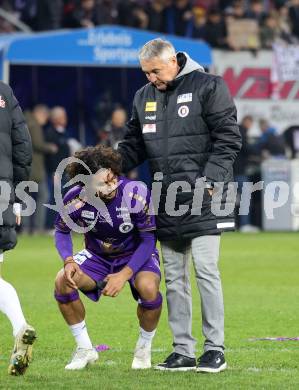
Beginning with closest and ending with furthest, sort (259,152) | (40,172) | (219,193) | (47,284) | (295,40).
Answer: (219,193), (47,284), (40,172), (259,152), (295,40)

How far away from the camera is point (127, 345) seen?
9406mm

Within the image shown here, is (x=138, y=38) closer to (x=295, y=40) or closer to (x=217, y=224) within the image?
(x=295, y=40)

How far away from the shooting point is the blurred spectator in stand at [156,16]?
25016mm

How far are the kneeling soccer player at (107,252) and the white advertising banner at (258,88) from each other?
54.0ft

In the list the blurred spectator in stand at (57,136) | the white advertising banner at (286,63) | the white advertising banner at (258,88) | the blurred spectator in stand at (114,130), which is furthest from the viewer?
the white advertising banner at (286,63)

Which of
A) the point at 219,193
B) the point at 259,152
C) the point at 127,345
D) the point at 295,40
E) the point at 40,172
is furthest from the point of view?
the point at 295,40

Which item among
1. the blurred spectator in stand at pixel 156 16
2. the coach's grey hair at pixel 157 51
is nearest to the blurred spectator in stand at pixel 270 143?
the blurred spectator in stand at pixel 156 16

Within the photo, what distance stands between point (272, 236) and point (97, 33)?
488 cm

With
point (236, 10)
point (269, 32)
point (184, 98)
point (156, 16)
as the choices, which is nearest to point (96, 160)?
point (184, 98)

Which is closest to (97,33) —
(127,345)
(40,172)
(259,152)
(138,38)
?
(138,38)

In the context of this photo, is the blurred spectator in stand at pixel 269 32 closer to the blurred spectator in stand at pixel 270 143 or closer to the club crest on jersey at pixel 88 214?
the blurred spectator in stand at pixel 270 143

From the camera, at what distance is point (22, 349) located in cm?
761

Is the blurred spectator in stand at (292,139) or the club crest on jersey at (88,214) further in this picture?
the blurred spectator in stand at (292,139)

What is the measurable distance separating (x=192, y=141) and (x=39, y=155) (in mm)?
13651
